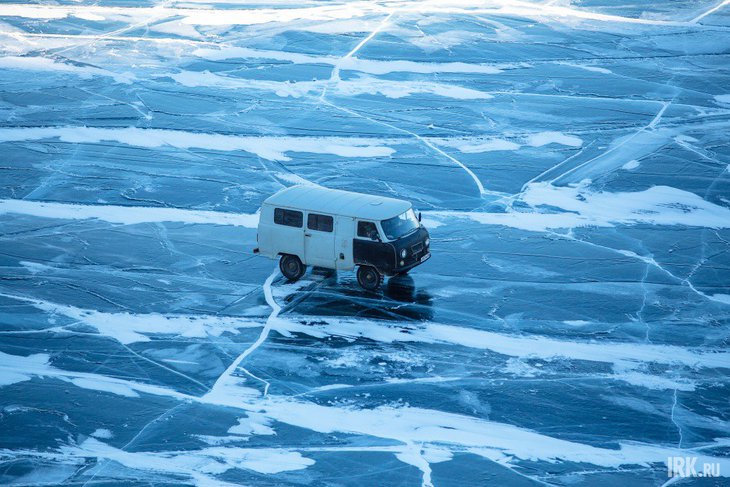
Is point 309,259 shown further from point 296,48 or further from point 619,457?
point 296,48

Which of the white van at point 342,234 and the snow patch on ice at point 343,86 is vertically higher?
the snow patch on ice at point 343,86

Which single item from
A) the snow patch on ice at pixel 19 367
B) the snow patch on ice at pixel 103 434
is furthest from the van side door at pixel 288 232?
the snow patch on ice at pixel 103 434

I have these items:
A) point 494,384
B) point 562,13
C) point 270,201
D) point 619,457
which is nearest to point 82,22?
point 562,13

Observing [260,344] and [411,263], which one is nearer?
[260,344]

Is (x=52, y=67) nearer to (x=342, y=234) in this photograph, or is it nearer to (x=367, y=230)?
(x=342, y=234)

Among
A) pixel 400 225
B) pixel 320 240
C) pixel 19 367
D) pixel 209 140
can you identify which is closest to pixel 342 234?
pixel 320 240

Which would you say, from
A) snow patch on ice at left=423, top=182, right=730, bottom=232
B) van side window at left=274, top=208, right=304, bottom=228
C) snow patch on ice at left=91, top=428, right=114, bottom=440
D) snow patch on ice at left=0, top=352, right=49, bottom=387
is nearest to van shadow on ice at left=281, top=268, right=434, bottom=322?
van side window at left=274, top=208, right=304, bottom=228

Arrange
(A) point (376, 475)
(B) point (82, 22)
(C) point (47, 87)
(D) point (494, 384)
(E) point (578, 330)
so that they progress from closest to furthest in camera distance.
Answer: (A) point (376, 475) → (D) point (494, 384) → (E) point (578, 330) → (C) point (47, 87) → (B) point (82, 22)

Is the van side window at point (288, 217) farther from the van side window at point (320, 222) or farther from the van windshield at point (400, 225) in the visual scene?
the van windshield at point (400, 225)
